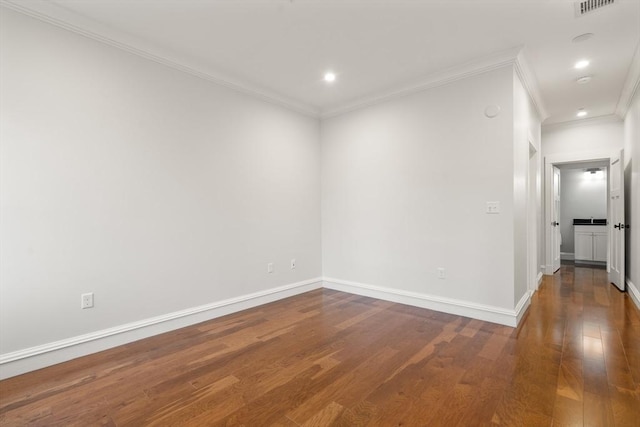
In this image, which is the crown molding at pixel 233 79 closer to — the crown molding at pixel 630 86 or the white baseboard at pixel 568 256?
the crown molding at pixel 630 86

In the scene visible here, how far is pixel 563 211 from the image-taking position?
794 centimetres

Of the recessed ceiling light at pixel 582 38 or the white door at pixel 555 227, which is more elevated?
the recessed ceiling light at pixel 582 38

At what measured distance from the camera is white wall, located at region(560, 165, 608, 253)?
7.50 metres

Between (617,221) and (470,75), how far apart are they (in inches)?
136

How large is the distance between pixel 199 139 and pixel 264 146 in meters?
0.91

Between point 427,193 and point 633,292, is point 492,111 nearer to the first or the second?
point 427,193

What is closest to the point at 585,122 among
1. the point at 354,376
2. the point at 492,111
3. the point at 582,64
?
the point at 582,64

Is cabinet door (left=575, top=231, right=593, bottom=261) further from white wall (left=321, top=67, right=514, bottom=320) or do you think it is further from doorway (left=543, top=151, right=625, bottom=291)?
white wall (left=321, top=67, right=514, bottom=320)

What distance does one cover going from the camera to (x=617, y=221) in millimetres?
4531

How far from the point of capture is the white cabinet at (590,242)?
675 cm

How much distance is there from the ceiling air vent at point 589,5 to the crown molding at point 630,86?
1013mm

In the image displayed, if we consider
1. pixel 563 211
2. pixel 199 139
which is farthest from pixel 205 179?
pixel 563 211

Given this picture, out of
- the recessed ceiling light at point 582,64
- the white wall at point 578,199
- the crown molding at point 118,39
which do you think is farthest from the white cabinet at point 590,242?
the crown molding at point 118,39

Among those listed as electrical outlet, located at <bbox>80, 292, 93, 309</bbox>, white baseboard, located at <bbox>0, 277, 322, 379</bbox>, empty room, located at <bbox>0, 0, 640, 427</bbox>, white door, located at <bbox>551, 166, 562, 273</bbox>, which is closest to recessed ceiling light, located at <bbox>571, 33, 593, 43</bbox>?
empty room, located at <bbox>0, 0, 640, 427</bbox>
